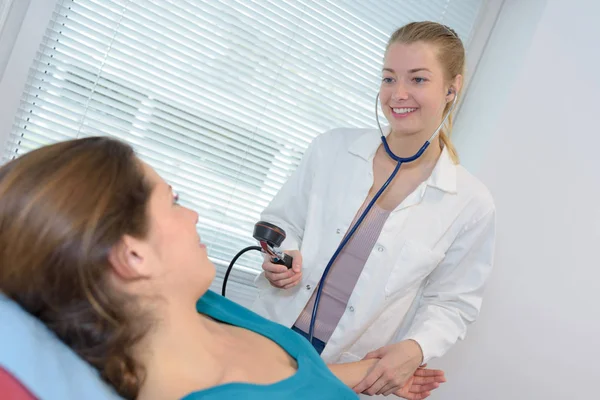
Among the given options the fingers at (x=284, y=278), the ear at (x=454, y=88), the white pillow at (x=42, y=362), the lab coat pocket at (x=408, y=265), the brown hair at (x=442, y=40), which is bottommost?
the white pillow at (x=42, y=362)

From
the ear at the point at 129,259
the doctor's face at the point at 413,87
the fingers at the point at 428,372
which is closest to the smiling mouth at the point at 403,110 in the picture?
Answer: the doctor's face at the point at 413,87

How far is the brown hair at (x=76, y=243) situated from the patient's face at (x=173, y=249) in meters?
0.03

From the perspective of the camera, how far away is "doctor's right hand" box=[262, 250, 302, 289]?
144 cm

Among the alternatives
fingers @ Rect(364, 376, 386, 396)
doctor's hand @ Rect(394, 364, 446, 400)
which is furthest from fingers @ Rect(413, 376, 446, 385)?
fingers @ Rect(364, 376, 386, 396)

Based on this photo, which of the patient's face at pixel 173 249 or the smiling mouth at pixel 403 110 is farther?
the smiling mouth at pixel 403 110

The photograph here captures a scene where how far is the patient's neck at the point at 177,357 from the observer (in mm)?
867

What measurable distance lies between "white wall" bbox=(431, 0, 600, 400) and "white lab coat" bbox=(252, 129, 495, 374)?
1.76 feet

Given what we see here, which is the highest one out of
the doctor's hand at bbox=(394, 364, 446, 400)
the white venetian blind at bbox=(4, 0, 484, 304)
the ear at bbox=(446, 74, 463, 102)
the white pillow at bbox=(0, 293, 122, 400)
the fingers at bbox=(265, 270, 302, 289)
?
the ear at bbox=(446, 74, 463, 102)

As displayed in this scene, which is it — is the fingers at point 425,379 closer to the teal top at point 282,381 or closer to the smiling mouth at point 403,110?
the teal top at point 282,381

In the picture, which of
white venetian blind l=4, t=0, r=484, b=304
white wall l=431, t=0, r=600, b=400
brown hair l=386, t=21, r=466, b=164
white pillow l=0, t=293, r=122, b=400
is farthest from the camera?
white wall l=431, t=0, r=600, b=400

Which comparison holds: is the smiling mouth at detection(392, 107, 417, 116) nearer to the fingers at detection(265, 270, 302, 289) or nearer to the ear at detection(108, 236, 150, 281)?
the fingers at detection(265, 270, 302, 289)

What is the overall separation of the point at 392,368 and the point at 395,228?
384mm

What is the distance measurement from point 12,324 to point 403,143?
117 cm

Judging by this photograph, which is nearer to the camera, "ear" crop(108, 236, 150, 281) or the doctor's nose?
"ear" crop(108, 236, 150, 281)
